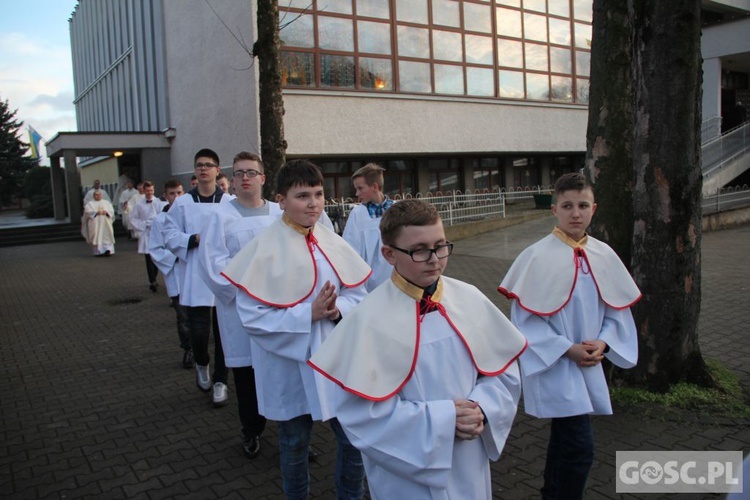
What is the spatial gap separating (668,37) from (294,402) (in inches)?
171

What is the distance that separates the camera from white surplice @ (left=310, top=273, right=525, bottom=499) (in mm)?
2260

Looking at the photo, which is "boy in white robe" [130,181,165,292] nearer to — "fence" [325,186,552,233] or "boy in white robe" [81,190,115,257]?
"fence" [325,186,552,233]

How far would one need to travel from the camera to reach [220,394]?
5.69 metres

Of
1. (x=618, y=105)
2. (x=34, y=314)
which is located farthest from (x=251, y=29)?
(x=618, y=105)

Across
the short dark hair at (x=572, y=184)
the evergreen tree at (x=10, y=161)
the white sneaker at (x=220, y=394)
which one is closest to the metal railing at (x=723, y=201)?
the white sneaker at (x=220, y=394)

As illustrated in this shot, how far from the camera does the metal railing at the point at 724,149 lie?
22.3 metres

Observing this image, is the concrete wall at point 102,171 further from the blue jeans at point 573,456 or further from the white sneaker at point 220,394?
the blue jeans at point 573,456

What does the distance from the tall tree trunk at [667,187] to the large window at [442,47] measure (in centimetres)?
1421

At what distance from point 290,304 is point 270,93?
5.48 m

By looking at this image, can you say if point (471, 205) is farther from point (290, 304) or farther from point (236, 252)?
point (290, 304)

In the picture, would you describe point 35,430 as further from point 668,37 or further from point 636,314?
point 668,37

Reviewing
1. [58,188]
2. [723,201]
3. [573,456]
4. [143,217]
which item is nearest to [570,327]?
[573,456]

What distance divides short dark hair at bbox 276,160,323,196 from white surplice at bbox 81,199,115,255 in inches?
715

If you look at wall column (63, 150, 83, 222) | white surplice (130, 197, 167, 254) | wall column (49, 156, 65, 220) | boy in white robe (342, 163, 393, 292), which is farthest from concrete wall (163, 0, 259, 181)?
boy in white robe (342, 163, 393, 292)
